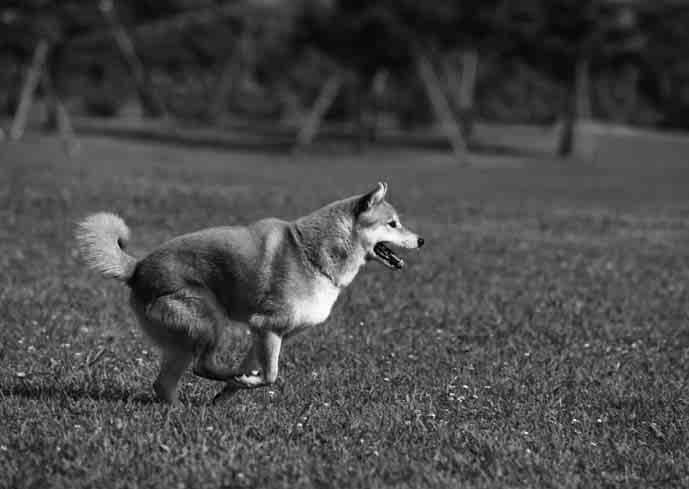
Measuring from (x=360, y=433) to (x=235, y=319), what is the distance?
1.12 meters

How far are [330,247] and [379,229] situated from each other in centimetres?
42

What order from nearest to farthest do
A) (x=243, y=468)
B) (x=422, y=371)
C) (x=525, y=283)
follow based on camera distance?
(x=243, y=468) < (x=422, y=371) < (x=525, y=283)

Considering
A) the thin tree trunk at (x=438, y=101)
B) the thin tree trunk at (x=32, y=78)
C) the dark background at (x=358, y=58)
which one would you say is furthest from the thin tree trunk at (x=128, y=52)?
the thin tree trunk at (x=438, y=101)

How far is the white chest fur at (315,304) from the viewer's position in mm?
6266

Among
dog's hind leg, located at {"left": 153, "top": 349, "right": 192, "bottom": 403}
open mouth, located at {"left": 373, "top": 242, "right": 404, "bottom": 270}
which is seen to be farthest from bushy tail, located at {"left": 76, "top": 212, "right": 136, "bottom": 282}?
open mouth, located at {"left": 373, "top": 242, "right": 404, "bottom": 270}

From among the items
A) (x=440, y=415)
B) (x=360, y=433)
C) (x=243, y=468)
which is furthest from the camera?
(x=440, y=415)

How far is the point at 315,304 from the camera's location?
638 cm

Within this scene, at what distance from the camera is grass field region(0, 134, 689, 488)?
528cm

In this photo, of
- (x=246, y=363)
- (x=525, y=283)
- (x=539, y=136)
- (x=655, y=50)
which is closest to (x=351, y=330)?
(x=246, y=363)

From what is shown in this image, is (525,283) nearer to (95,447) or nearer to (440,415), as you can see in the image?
(440,415)

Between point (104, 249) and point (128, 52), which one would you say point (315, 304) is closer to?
point (104, 249)

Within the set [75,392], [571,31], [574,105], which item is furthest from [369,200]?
[574,105]

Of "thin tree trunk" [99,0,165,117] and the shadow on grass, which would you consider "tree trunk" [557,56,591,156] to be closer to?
"thin tree trunk" [99,0,165,117]

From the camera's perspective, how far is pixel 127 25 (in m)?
44.9
